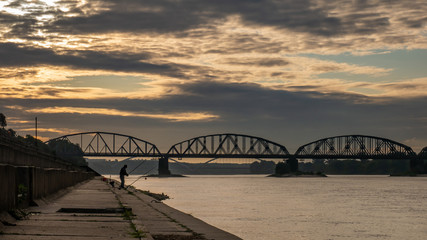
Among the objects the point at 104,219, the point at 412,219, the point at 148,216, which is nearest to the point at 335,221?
the point at 412,219

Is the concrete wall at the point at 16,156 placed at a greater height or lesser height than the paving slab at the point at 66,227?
greater

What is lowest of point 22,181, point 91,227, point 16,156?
point 91,227

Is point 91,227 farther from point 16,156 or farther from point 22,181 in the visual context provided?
point 16,156

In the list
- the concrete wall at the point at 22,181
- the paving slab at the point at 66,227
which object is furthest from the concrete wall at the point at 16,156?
the paving slab at the point at 66,227

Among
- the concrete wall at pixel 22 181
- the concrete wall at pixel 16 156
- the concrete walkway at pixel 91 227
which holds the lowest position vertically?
the concrete walkway at pixel 91 227

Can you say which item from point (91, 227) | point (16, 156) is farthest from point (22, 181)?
point (16, 156)

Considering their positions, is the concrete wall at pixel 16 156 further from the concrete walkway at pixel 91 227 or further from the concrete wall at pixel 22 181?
the concrete walkway at pixel 91 227

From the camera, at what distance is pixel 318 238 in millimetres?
37188

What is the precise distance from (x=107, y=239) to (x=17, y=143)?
3123cm

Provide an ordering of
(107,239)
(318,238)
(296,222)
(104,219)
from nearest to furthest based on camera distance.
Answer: (107,239), (104,219), (318,238), (296,222)

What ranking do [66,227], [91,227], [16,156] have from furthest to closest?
[16,156] < [91,227] < [66,227]

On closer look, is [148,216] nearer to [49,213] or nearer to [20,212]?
[49,213]

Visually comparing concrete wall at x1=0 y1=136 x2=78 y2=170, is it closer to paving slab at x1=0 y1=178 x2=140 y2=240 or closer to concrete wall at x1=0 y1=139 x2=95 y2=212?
concrete wall at x1=0 y1=139 x2=95 y2=212

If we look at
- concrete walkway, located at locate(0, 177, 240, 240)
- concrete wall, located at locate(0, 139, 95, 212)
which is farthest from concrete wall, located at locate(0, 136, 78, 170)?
concrete walkway, located at locate(0, 177, 240, 240)
